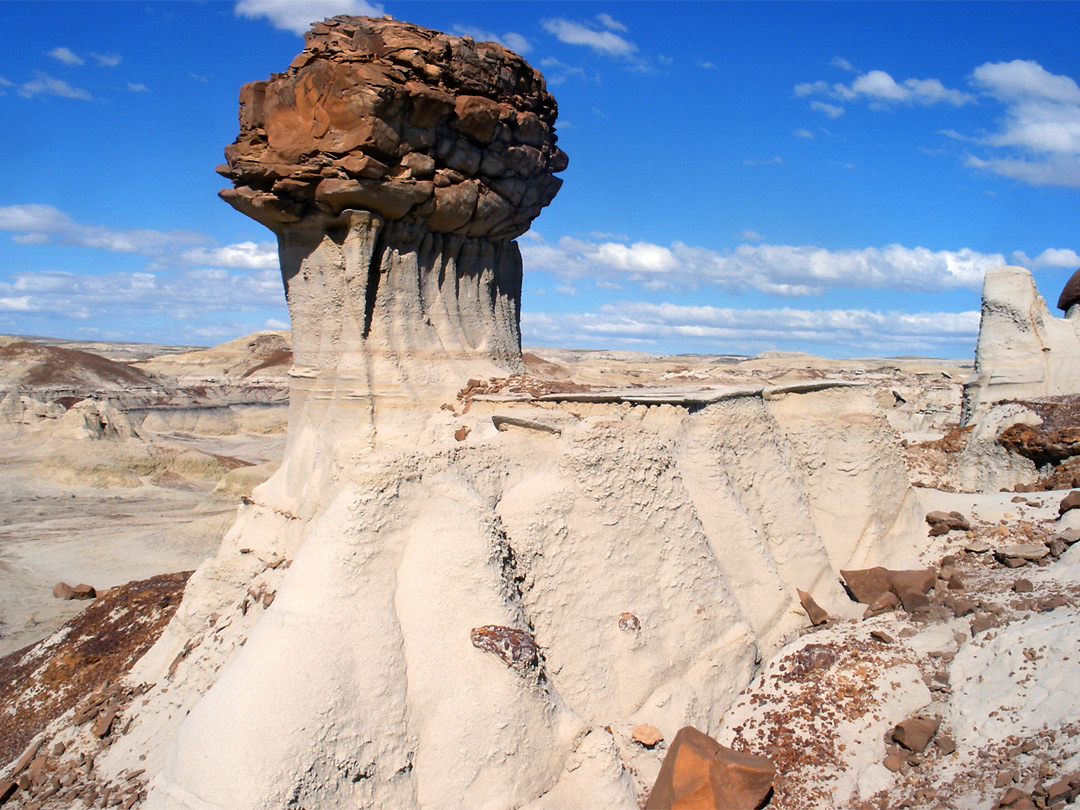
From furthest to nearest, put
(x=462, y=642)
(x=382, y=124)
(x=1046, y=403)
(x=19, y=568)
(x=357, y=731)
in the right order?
(x=19, y=568), (x=1046, y=403), (x=382, y=124), (x=462, y=642), (x=357, y=731)

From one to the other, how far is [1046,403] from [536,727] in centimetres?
1101

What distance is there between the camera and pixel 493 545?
5.62 metres

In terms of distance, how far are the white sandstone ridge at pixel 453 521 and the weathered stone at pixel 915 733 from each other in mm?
1293

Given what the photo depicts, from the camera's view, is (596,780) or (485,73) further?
(485,73)

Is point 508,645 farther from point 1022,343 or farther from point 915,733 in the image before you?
point 1022,343

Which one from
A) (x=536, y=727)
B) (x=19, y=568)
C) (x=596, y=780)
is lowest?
(x=19, y=568)

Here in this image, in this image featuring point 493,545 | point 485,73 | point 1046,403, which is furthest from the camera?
point 1046,403

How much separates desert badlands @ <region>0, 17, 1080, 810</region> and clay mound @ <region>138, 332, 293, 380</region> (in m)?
41.1

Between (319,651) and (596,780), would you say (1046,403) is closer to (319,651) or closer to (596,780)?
(596,780)

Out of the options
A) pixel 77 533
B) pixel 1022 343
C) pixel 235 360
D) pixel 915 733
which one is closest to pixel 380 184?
→ pixel 915 733

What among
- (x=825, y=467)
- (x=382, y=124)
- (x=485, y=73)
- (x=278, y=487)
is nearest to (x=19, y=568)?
(x=278, y=487)

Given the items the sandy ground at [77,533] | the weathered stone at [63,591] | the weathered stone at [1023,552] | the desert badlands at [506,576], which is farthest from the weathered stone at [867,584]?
the weathered stone at [63,591]

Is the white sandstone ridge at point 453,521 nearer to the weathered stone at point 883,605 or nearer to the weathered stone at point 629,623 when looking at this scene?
the weathered stone at point 629,623

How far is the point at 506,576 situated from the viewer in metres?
5.61
